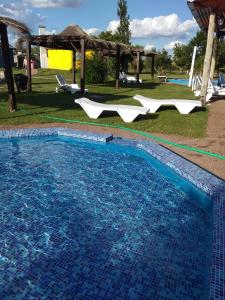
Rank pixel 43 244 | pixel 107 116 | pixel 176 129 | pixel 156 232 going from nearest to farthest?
pixel 43 244, pixel 156 232, pixel 176 129, pixel 107 116

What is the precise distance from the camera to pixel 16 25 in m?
7.91

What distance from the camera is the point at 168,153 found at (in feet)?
20.6

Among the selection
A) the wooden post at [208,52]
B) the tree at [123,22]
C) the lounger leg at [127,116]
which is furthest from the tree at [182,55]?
the lounger leg at [127,116]

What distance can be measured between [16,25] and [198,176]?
20.3ft

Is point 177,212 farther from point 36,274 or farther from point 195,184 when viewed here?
point 36,274

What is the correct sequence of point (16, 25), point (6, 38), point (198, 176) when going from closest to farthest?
point (198, 176)
point (16, 25)
point (6, 38)

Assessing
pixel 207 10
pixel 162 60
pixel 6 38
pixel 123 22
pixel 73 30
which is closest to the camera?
pixel 6 38

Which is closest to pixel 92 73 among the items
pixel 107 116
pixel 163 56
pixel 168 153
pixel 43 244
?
pixel 107 116

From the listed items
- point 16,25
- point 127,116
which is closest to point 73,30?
point 16,25

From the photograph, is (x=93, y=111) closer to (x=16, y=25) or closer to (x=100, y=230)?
(x=16, y=25)

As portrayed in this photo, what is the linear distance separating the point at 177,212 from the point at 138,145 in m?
2.75

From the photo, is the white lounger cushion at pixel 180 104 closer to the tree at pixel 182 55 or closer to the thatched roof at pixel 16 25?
the thatched roof at pixel 16 25

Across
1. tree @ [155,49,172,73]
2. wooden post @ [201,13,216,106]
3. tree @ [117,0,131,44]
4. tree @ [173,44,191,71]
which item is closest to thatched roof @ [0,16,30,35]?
wooden post @ [201,13,216,106]

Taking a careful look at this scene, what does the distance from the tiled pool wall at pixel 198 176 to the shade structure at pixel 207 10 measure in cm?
697
